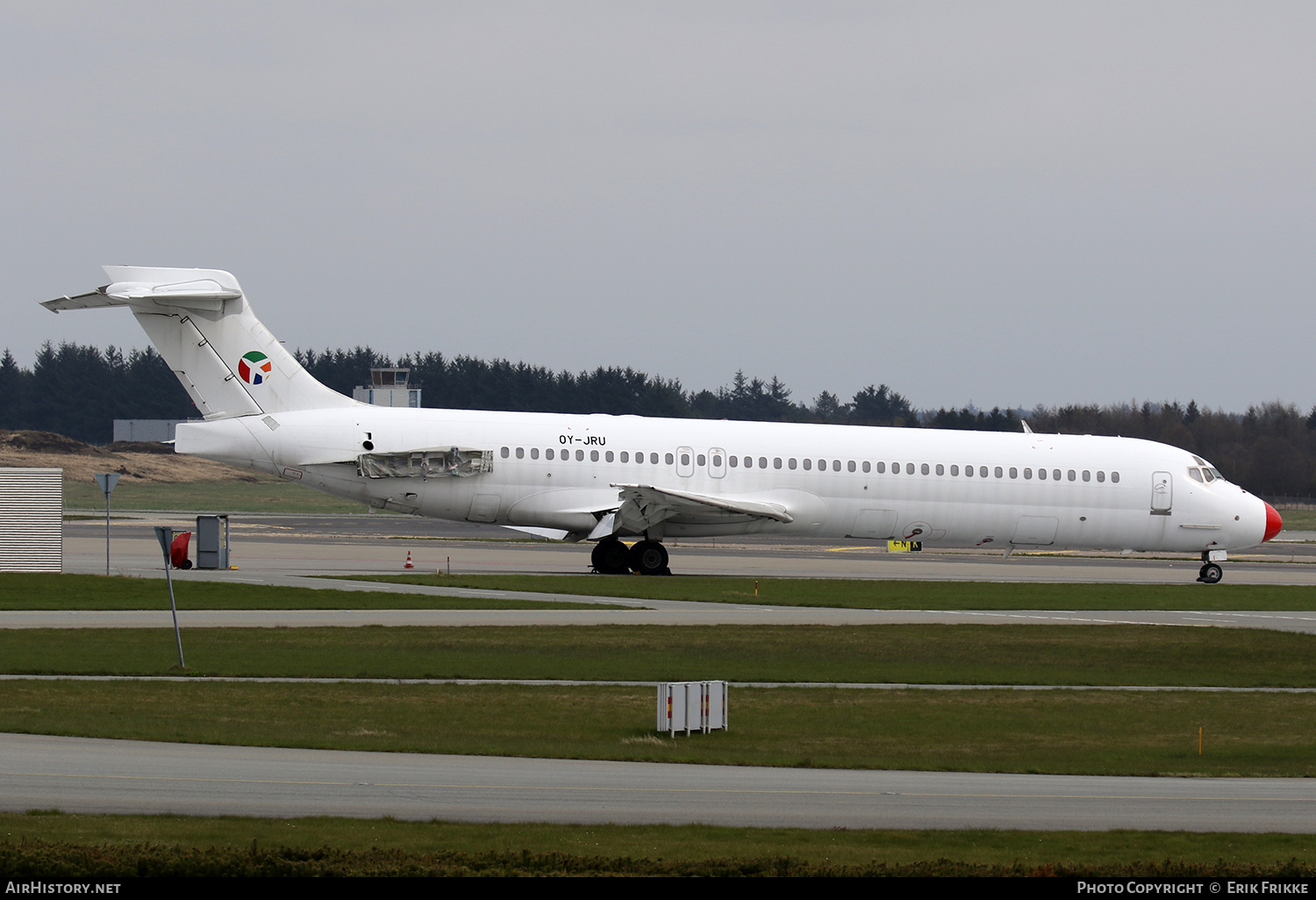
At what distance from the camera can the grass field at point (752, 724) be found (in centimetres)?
1498

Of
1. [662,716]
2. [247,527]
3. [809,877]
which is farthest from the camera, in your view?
[247,527]

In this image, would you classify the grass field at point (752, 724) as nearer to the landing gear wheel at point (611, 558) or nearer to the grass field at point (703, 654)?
the grass field at point (703, 654)

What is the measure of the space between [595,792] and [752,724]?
15.2 feet

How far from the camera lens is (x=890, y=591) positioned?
115ft

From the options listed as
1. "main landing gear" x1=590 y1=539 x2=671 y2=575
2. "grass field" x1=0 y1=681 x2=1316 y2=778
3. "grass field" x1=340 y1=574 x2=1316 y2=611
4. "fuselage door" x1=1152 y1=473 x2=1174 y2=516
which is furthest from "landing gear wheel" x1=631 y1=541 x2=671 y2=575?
"grass field" x1=0 y1=681 x2=1316 y2=778

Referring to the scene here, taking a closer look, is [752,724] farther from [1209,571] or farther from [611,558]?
[1209,571]

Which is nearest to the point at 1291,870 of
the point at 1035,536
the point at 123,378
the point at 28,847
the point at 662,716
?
the point at 662,716

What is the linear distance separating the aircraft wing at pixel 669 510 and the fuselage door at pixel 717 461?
665 mm

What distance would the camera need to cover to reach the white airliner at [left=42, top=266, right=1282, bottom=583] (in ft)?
121

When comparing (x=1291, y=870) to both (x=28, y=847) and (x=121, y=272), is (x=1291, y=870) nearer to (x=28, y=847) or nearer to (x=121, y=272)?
(x=28, y=847)

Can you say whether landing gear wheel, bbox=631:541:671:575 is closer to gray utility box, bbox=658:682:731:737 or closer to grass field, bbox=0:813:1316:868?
gray utility box, bbox=658:682:731:737

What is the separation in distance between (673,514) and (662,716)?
73.5 ft

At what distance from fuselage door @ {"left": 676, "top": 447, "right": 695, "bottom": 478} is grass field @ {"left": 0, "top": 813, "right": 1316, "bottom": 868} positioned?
90.6 feet

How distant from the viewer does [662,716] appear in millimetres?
16094
